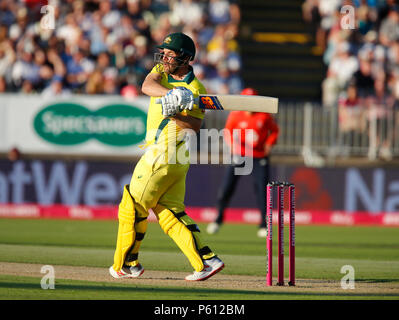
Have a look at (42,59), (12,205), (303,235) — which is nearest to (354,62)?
(303,235)

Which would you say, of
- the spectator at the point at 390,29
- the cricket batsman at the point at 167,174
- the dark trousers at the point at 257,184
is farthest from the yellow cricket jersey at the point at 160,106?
the spectator at the point at 390,29

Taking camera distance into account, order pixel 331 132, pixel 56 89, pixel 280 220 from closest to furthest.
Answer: pixel 280 220
pixel 331 132
pixel 56 89

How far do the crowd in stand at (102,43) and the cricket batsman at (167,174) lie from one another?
8977 millimetres

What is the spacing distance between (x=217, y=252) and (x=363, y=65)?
334 inches

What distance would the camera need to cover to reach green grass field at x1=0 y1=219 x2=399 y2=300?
22.6ft

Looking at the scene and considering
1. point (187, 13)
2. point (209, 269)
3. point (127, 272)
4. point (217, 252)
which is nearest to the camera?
point (209, 269)

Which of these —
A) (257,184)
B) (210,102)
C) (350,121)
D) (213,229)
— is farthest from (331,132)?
(210,102)

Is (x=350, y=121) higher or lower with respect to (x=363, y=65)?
lower

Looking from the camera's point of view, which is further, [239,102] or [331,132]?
[331,132]

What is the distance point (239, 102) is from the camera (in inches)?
279

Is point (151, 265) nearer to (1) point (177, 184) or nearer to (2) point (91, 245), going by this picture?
(1) point (177, 184)

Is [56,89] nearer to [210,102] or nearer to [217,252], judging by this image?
[217,252]
